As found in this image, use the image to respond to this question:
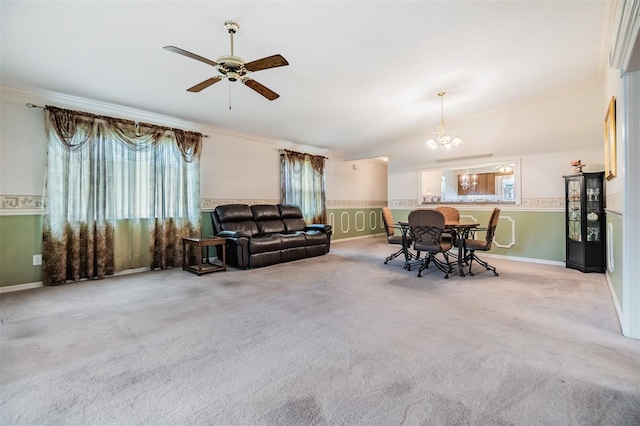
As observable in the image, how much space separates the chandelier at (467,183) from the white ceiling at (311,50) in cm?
222

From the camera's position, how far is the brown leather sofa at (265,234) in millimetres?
4609

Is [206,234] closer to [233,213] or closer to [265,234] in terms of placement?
[233,213]

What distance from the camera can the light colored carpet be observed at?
1.43 meters

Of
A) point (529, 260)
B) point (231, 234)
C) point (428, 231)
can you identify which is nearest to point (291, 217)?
point (231, 234)

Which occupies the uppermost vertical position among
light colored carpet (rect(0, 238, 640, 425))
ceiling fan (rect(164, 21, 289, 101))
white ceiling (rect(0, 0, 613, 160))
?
white ceiling (rect(0, 0, 613, 160))

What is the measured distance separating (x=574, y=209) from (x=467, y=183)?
2.60 m

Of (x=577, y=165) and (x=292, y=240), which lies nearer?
(x=577, y=165)

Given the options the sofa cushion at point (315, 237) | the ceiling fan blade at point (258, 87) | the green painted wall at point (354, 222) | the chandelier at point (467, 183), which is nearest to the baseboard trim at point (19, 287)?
the ceiling fan blade at point (258, 87)

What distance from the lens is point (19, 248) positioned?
3572mm

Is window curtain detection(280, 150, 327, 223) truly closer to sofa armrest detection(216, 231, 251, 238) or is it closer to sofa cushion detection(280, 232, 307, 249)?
sofa cushion detection(280, 232, 307, 249)

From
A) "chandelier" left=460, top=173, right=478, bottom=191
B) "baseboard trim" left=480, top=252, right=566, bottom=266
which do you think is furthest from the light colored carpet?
"chandelier" left=460, top=173, right=478, bottom=191

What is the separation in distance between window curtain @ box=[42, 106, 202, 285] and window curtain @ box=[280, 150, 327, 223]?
6.58ft

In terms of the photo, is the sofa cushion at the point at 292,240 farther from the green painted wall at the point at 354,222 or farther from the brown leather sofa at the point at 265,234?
the green painted wall at the point at 354,222

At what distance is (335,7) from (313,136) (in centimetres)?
380
